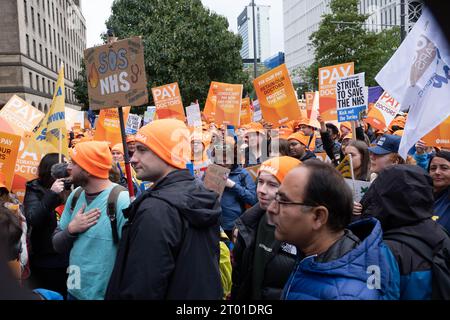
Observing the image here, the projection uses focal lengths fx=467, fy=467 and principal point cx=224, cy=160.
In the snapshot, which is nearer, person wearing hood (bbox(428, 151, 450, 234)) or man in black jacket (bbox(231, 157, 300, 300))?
man in black jacket (bbox(231, 157, 300, 300))

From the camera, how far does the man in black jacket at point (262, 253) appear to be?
2908 millimetres

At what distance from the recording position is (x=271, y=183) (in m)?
3.30

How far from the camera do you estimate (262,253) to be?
9.90ft

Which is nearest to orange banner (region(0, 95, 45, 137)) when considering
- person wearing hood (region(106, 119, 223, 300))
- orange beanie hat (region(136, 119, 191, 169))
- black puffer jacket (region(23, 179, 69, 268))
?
black puffer jacket (region(23, 179, 69, 268))

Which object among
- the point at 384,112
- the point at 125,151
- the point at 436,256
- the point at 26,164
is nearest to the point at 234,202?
the point at 125,151

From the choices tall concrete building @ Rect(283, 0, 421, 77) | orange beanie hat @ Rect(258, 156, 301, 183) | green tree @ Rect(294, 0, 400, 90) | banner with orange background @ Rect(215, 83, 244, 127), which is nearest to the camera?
orange beanie hat @ Rect(258, 156, 301, 183)

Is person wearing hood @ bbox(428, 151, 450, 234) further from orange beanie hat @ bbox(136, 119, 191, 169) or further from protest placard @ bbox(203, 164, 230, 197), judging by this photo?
orange beanie hat @ bbox(136, 119, 191, 169)

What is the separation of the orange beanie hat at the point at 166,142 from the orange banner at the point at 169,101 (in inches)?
315

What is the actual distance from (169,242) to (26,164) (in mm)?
3983

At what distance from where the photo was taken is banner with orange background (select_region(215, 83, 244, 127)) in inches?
432

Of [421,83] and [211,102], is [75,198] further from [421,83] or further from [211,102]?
[211,102]

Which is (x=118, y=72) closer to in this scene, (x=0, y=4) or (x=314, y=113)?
(x=314, y=113)

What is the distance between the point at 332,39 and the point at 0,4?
97.0 ft

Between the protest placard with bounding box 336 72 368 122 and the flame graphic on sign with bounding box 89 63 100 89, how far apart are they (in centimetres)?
408
